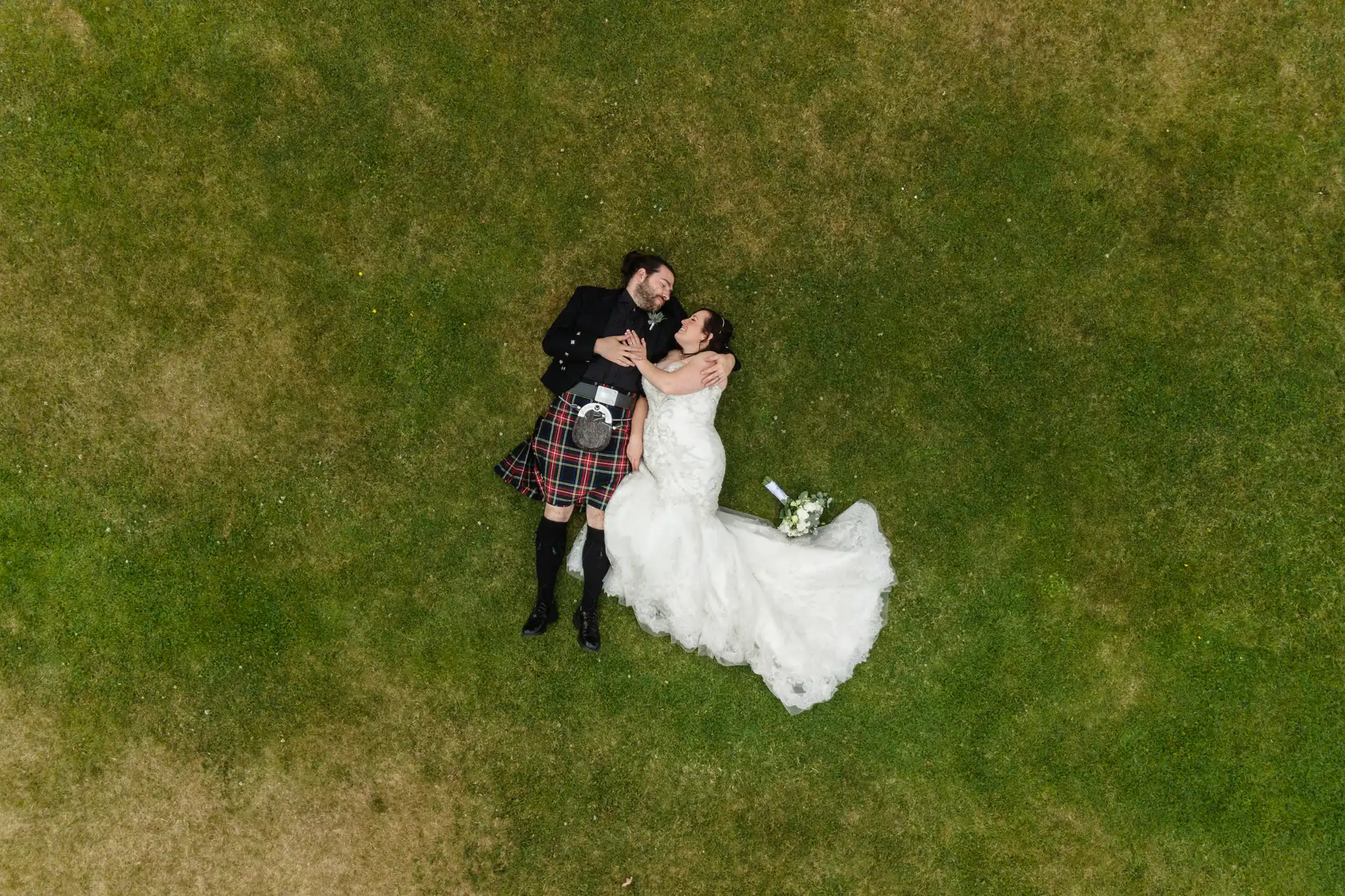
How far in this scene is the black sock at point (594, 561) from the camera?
6141 millimetres

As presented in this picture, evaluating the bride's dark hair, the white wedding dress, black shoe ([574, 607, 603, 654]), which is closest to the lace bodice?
the white wedding dress

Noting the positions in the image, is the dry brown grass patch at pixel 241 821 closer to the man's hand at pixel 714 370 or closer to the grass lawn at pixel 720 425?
the grass lawn at pixel 720 425

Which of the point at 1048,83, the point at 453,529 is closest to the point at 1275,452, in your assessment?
the point at 1048,83

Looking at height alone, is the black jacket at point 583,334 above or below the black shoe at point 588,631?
above

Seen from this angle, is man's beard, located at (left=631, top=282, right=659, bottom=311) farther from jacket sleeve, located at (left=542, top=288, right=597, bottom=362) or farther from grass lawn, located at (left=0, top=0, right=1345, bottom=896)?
grass lawn, located at (left=0, top=0, right=1345, bottom=896)

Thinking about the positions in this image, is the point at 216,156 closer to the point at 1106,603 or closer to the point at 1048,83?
the point at 1048,83

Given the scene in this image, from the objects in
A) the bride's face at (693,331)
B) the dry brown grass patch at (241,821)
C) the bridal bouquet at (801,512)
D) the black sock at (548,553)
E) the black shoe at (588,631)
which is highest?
the bride's face at (693,331)

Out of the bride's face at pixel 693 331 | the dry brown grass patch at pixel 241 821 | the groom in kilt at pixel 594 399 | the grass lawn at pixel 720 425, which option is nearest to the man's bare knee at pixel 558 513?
the groom in kilt at pixel 594 399

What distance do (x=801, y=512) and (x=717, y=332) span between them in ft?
5.44

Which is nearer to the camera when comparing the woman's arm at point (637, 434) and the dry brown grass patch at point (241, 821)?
the woman's arm at point (637, 434)

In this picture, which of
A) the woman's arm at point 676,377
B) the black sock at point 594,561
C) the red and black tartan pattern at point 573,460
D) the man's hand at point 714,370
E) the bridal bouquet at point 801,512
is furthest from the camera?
the bridal bouquet at point 801,512

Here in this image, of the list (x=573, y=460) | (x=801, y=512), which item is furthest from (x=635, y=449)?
(x=801, y=512)

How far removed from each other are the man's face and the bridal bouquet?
1829 millimetres

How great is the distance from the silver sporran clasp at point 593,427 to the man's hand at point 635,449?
18cm
